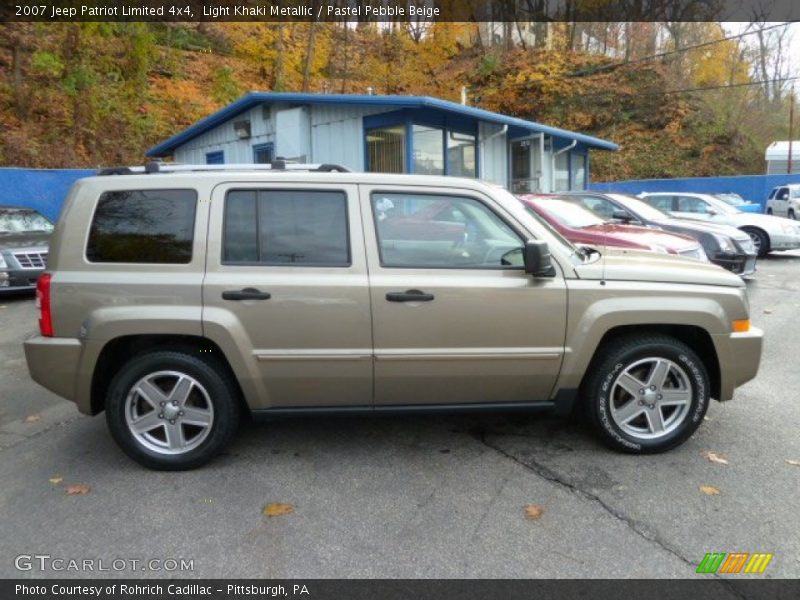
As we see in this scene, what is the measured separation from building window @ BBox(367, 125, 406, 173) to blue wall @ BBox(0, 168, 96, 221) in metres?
8.24

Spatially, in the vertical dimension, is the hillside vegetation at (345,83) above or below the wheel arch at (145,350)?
above

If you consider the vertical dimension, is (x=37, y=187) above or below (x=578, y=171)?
below

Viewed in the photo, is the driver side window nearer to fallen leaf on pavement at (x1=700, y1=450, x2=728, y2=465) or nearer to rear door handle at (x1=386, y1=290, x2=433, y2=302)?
rear door handle at (x1=386, y1=290, x2=433, y2=302)

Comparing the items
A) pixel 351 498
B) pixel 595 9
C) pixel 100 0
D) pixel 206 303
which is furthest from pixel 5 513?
pixel 595 9

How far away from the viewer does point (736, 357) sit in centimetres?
366

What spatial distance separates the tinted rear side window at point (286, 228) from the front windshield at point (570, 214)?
5304 mm

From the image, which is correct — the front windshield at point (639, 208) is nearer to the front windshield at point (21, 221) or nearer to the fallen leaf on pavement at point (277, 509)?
the fallen leaf on pavement at point (277, 509)

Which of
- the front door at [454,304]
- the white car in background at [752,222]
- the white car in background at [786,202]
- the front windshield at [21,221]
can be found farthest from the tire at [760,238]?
the front windshield at [21,221]

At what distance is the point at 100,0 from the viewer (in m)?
21.2

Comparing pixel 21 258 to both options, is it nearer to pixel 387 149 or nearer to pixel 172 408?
pixel 387 149

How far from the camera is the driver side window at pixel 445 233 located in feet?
11.7
